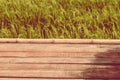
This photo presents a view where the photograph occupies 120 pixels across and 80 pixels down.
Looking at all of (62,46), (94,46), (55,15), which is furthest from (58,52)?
(55,15)

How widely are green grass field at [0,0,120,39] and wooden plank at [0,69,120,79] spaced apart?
1019 millimetres

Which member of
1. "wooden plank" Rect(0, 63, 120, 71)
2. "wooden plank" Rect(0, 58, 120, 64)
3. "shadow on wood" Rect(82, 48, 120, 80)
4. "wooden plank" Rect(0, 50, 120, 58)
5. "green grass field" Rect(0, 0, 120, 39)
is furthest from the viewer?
"green grass field" Rect(0, 0, 120, 39)

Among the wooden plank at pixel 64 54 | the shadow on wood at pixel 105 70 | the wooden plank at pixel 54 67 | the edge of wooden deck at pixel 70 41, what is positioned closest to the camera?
the shadow on wood at pixel 105 70

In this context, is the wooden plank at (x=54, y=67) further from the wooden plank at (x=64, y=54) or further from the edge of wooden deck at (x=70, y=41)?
the edge of wooden deck at (x=70, y=41)

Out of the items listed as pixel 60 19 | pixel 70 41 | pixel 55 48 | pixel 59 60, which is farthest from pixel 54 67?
pixel 60 19

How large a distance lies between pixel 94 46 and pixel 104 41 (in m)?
0.14

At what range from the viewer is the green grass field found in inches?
150

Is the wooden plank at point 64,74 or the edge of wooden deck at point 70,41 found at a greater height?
the edge of wooden deck at point 70,41

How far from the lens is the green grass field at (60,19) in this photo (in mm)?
3807

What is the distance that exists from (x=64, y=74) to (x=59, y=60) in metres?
0.27

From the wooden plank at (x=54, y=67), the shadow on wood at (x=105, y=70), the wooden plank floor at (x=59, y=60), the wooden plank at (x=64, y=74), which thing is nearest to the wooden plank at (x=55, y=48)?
the wooden plank floor at (x=59, y=60)

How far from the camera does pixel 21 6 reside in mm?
4273

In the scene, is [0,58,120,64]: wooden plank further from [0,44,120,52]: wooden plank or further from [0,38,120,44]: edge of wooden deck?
[0,38,120,44]: edge of wooden deck

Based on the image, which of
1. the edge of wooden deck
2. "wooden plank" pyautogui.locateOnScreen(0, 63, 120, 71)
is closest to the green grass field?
the edge of wooden deck
